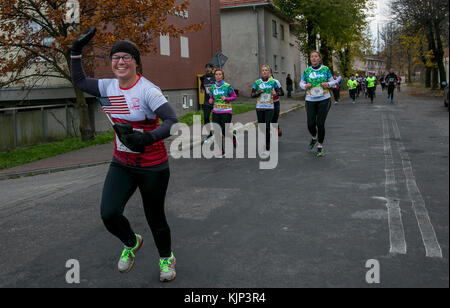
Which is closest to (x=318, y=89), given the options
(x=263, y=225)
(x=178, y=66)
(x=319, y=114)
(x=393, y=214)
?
(x=319, y=114)

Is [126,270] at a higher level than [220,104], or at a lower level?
lower

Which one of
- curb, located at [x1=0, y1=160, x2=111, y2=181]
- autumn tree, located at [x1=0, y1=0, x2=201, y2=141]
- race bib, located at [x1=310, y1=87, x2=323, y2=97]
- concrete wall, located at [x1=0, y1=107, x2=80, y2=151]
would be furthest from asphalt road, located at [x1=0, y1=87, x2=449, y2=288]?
concrete wall, located at [x1=0, y1=107, x2=80, y2=151]

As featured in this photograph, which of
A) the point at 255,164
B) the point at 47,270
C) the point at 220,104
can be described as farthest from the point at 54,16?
the point at 47,270

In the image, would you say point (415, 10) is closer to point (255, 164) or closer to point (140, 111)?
point (255, 164)

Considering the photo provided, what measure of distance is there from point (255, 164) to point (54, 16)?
262 inches

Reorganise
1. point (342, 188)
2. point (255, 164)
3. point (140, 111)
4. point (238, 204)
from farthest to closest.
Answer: point (255, 164)
point (342, 188)
point (238, 204)
point (140, 111)

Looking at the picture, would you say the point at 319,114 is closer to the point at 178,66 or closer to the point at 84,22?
the point at 84,22

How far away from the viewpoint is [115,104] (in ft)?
12.5

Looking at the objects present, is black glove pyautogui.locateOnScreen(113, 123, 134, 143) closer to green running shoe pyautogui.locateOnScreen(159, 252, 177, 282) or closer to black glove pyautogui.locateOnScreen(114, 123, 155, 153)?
black glove pyautogui.locateOnScreen(114, 123, 155, 153)

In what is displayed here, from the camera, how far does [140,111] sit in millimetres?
3729

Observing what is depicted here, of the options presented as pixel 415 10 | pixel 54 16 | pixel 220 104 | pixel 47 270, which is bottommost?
pixel 47 270

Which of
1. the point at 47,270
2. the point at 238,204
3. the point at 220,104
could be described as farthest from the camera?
the point at 220,104

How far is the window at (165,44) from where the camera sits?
78.6ft

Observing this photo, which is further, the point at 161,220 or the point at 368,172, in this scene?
the point at 368,172
